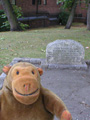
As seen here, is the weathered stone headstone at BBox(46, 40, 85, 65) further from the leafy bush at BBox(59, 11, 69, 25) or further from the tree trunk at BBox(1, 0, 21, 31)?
the leafy bush at BBox(59, 11, 69, 25)

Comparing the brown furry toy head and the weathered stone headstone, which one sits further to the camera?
the weathered stone headstone

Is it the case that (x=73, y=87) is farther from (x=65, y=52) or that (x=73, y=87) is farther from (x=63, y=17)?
(x=63, y=17)

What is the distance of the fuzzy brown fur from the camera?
1666mm

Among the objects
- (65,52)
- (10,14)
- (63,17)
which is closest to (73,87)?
(65,52)

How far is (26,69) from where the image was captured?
70.0 inches

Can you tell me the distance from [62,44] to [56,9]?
77.6 ft

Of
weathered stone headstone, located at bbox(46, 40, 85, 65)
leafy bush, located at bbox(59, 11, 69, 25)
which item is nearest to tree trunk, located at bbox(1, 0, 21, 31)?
weathered stone headstone, located at bbox(46, 40, 85, 65)

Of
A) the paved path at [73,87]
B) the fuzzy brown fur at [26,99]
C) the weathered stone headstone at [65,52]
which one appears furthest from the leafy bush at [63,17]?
the fuzzy brown fur at [26,99]

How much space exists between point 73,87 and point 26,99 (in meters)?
3.04

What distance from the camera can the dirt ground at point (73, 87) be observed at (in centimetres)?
346

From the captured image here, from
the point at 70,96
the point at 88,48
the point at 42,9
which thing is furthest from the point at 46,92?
the point at 42,9

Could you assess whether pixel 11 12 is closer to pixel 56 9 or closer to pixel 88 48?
pixel 88 48

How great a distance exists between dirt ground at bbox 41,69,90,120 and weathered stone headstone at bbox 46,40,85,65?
444 millimetres

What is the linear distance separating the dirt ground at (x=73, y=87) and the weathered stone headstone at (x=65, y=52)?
444 mm
